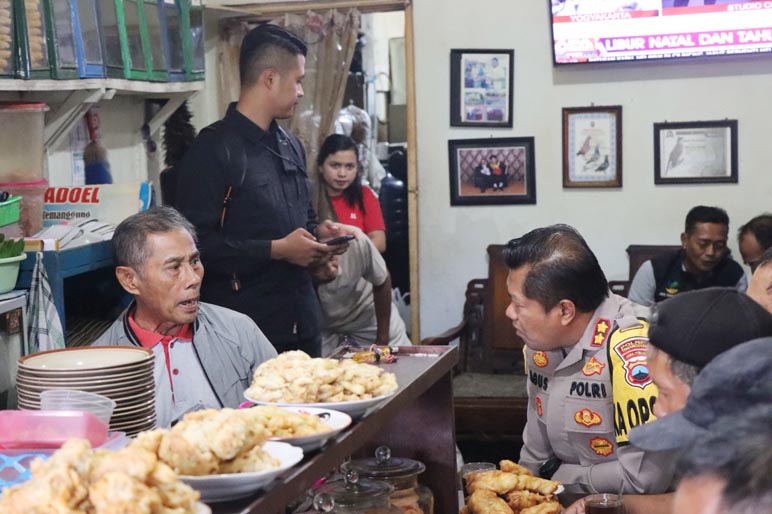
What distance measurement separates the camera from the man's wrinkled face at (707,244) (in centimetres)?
494

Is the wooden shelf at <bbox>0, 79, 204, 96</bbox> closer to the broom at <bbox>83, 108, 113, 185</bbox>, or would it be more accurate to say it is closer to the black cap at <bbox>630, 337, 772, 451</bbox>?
the broom at <bbox>83, 108, 113, 185</bbox>

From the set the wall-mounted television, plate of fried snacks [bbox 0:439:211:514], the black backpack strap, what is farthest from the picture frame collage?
plate of fried snacks [bbox 0:439:211:514]

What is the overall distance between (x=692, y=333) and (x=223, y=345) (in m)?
1.39

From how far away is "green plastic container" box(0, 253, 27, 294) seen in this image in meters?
2.68

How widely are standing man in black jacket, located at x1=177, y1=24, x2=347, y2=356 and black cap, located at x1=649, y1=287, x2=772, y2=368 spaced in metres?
1.81

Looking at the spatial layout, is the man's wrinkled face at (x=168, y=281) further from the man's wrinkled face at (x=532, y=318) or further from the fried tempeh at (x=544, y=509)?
the fried tempeh at (x=544, y=509)

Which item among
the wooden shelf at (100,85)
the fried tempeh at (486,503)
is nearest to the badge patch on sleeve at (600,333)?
the fried tempeh at (486,503)

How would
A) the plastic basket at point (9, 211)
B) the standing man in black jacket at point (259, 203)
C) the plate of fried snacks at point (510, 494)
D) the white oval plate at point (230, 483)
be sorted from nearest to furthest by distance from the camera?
the white oval plate at point (230, 483)
the plate of fried snacks at point (510, 494)
the plastic basket at point (9, 211)
the standing man in black jacket at point (259, 203)

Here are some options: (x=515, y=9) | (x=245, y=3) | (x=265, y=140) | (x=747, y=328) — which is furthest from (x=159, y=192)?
(x=747, y=328)

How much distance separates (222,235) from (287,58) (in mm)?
666

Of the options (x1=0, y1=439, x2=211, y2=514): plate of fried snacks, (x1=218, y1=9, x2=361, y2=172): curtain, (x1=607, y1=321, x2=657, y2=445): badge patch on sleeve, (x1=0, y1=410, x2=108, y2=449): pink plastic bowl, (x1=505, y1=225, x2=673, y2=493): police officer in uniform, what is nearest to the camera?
(x1=0, y1=439, x2=211, y2=514): plate of fried snacks

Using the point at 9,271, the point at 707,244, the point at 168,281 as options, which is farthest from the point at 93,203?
the point at 707,244

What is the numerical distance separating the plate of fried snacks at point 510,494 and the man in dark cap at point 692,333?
1.48ft

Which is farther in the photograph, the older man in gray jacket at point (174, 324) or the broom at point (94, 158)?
the broom at point (94, 158)
